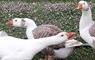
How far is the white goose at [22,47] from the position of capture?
16.1ft

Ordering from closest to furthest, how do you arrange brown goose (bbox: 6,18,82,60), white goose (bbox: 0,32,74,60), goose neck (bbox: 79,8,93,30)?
white goose (bbox: 0,32,74,60)
brown goose (bbox: 6,18,82,60)
goose neck (bbox: 79,8,93,30)

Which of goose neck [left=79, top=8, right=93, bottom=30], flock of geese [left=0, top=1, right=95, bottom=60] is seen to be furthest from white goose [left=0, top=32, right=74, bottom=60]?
goose neck [left=79, top=8, right=93, bottom=30]

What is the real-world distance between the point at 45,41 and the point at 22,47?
1.02ft

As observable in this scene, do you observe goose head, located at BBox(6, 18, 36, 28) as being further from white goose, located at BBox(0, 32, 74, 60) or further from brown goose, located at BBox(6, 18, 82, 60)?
white goose, located at BBox(0, 32, 74, 60)

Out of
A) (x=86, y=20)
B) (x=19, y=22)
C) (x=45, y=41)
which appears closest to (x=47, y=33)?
(x=19, y=22)

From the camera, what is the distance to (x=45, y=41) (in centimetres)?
503

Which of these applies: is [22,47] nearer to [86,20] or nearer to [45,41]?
[45,41]

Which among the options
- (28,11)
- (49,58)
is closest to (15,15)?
(28,11)

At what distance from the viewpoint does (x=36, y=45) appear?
16.4 ft

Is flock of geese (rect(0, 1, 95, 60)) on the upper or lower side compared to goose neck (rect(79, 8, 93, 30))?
lower

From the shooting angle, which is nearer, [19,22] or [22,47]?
[22,47]

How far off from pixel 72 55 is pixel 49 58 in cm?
91

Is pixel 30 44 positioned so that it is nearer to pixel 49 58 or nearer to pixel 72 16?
pixel 49 58

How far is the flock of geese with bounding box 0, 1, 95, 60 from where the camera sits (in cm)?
498
